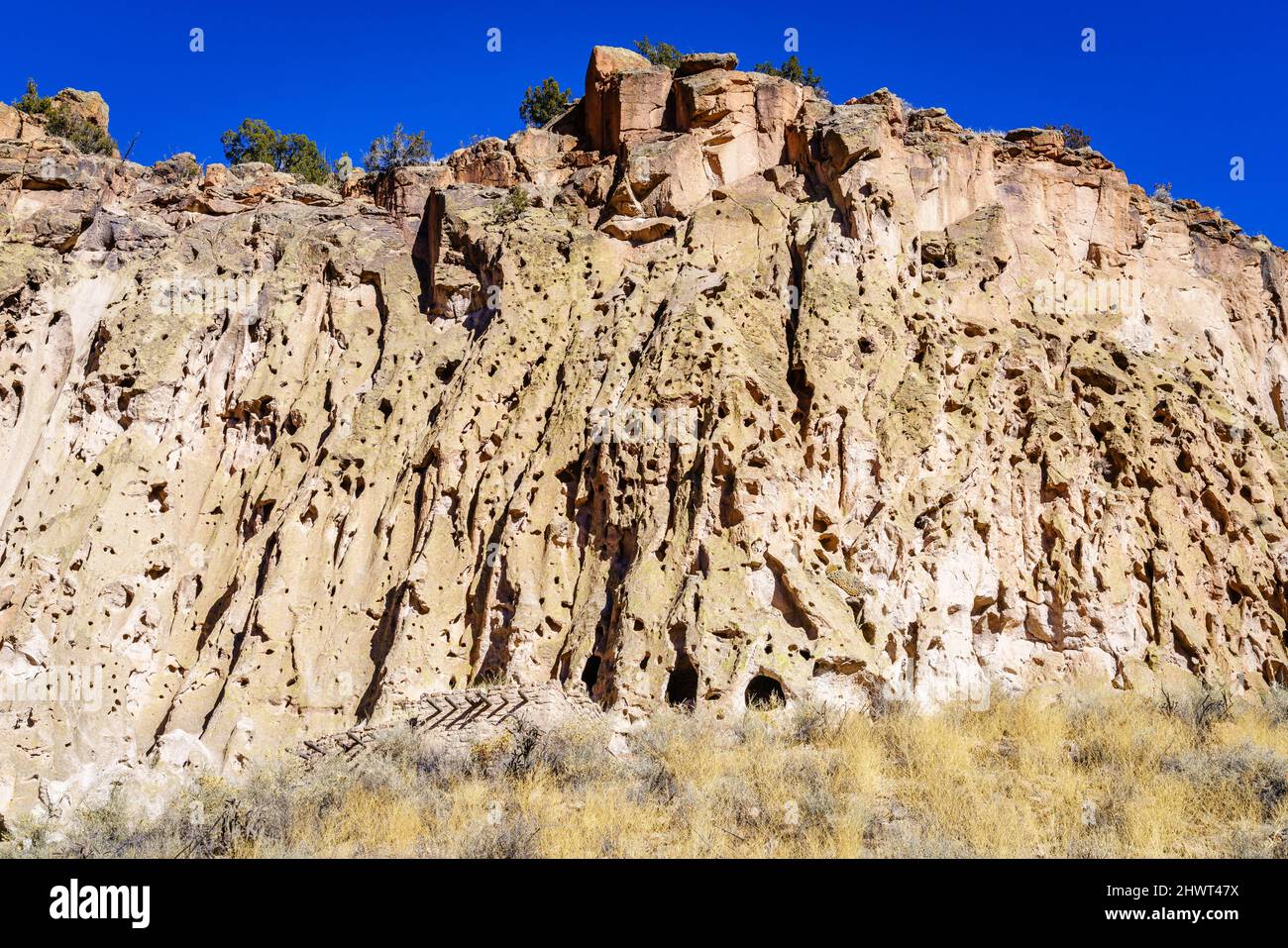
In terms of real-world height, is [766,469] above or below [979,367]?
below

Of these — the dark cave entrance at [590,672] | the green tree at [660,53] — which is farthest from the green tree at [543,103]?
the dark cave entrance at [590,672]

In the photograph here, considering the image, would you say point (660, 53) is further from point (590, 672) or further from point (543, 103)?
point (590, 672)

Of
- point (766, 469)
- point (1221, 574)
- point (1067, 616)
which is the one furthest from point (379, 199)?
point (1221, 574)

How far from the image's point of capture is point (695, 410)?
49.7 feet

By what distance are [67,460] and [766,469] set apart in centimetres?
1208

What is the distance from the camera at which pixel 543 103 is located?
29.2 meters

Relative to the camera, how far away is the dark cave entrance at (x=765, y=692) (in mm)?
12711

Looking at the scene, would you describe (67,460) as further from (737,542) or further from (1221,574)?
(1221,574)

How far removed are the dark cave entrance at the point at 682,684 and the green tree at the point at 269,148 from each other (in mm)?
21987

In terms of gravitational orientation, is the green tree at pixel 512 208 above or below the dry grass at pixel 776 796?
above

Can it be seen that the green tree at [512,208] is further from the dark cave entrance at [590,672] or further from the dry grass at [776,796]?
the dry grass at [776,796]

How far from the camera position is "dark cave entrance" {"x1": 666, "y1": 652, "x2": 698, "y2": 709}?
507 inches

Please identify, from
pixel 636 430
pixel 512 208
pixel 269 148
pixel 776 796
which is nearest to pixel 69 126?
pixel 269 148
